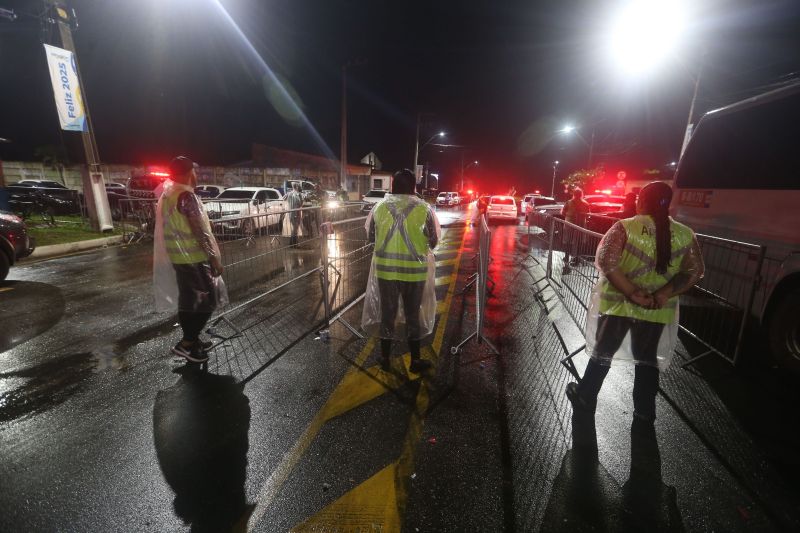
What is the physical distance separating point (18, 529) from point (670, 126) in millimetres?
47242

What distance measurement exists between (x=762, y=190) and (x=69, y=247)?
13.7 meters

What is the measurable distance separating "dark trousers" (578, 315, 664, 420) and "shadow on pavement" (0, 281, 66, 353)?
597 cm

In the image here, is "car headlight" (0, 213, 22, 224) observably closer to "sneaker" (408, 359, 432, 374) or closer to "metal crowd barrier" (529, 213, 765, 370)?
"sneaker" (408, 359, 432, 374)

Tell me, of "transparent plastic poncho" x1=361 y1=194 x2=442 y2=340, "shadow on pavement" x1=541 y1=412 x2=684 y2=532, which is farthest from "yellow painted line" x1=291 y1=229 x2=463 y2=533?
"transparent plastic poncho" x1=361 y1=194 x2=442 y2=340

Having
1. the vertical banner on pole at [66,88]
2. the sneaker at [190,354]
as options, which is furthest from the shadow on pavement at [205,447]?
the vertical banner on pole at [66,88]

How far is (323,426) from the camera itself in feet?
9.84

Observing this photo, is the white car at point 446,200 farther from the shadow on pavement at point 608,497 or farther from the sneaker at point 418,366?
the shadow on pavement at point 608,497

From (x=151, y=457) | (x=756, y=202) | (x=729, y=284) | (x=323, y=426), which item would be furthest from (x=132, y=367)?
(x=756, y=202)

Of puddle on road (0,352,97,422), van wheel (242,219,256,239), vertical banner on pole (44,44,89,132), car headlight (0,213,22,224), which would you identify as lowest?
puddle on road (0,352,97,422)

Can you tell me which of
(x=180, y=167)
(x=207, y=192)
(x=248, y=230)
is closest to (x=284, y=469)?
(x=180, y=167)

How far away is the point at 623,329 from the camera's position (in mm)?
2932

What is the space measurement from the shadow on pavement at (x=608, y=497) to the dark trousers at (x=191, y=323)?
11.5ft

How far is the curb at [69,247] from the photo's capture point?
8875 millimetres

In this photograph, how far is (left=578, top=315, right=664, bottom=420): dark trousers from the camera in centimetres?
289
